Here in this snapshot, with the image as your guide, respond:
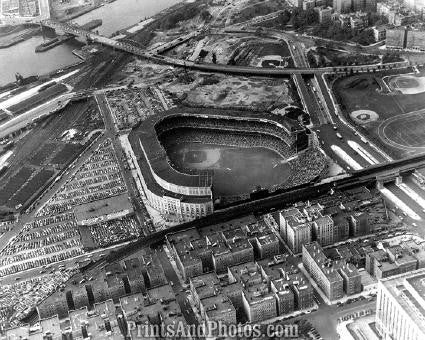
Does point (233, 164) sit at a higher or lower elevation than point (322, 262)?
lower

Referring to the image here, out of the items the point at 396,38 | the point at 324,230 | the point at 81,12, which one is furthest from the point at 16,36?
the point at 324,230

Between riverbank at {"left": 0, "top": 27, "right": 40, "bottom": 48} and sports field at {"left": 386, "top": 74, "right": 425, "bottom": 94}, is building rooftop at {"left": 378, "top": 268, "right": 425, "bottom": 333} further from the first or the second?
riverbank at {"left": 0, "top": 27, "right": 40, "bottom": 48}

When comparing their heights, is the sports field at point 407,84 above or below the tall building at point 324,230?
below

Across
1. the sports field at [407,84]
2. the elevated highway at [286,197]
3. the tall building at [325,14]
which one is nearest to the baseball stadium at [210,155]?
the elevated highway at [286,197]

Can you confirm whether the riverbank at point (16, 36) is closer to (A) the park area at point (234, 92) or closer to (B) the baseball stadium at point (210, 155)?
(A) the park area at point (234, 92)

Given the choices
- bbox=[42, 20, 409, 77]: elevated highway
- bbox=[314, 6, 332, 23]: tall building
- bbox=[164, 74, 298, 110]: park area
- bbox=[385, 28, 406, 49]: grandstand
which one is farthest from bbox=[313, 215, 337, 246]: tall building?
bbox=[314, 6, 332, 23]: tall building

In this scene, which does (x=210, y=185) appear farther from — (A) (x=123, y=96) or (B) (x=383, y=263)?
(A) (x=123, y=96)

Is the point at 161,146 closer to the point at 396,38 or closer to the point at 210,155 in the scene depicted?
the point at 210,155
